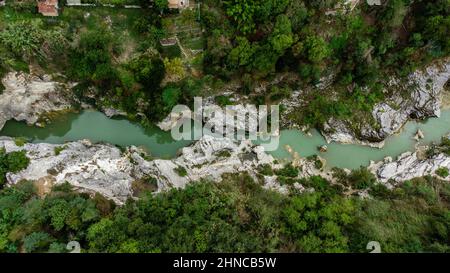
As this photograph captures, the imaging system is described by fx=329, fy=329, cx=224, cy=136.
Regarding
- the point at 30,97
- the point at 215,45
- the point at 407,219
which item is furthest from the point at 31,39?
the point at 407,219

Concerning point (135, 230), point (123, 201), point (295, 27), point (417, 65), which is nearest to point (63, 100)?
point (123, 201)

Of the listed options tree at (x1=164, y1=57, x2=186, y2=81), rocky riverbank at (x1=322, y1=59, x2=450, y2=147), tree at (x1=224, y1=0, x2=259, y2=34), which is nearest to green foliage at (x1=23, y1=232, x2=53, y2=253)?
tree at (x1=164, y1=57, x2=186, y2=81)

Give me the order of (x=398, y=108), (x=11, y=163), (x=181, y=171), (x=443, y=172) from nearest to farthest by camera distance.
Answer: (x=11, y=163)
(x=181, y=171)
(x=443, y=172)
(x=398, y=108)

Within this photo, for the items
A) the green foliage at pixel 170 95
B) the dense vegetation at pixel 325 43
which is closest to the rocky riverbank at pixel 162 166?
the green foliage at pixel 170 95

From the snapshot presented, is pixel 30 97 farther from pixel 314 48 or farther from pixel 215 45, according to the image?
pixel 314 48

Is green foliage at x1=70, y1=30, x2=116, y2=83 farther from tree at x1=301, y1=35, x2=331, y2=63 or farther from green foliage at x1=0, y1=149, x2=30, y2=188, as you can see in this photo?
tree at x1=301, y1=35, x2=331, y2=63

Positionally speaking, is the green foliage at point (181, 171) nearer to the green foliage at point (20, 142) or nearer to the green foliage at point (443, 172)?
the green foliage at point (20, 142)
